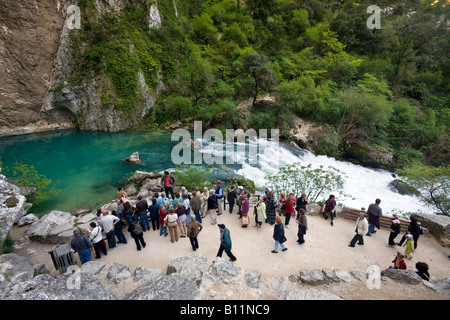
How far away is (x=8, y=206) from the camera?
7043mm

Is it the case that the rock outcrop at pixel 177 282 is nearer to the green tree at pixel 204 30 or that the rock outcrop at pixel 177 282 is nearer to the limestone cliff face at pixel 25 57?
the limestone cliff face at pixel 25 57

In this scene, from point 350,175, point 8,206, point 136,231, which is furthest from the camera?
point 350,175

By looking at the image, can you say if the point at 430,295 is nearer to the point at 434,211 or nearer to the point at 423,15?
the point at 434,211

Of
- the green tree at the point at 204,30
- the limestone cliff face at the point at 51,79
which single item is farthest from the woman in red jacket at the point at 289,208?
the green tree at the point at 204,30

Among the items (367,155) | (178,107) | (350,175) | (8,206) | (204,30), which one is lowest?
(350,175)

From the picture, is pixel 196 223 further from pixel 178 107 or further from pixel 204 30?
pixel 204 30

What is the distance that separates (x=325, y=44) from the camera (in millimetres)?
31766

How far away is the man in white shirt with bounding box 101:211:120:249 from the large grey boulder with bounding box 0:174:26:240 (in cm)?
295

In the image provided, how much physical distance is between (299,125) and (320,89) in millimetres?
4727

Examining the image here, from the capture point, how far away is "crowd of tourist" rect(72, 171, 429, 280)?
20.5 feet

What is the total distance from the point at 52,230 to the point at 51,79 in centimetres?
2228

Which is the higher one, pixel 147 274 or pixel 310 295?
pixel 310 295

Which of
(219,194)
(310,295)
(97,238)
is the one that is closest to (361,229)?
(310,295)
